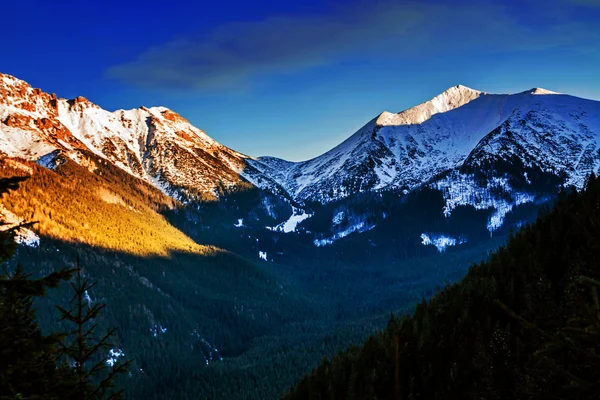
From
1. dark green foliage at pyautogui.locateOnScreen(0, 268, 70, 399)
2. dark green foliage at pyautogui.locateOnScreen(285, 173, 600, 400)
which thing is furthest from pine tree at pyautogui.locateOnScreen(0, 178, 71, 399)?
dark green foliage at pyautogui.locateOnScreen(285, 173, 600, 400)

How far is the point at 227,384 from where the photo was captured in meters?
177

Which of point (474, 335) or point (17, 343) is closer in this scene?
point (17, 343)

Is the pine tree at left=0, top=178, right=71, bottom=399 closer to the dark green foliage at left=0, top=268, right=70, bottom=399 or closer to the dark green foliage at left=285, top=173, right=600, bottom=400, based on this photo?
the dark green foliage at left=0, top=268, right=70, bottom=399

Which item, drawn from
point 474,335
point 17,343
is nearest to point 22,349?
point 17,343

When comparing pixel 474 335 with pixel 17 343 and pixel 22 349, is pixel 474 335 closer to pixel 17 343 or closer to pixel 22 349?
pixel 22 349

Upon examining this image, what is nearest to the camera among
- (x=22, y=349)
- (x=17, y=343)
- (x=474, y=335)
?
(x=17, y=343)

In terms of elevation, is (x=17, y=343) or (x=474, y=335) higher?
(x=17, y=343)

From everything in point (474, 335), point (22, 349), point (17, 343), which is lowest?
point (474, 335)

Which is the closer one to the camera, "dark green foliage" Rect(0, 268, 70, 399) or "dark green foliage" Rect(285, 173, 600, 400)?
"dark green foliage" Rect(0, 268, 70, 399)

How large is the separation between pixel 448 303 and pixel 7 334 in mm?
113916

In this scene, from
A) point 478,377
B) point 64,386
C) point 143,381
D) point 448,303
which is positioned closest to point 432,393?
point 478,377

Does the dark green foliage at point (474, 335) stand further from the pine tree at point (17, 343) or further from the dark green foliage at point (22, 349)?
the pine tree at point (17, 343)

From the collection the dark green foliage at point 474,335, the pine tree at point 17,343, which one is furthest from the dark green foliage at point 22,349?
the dark green foliage at point 474,335

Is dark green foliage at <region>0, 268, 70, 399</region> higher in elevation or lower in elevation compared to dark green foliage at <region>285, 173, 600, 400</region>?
higher
